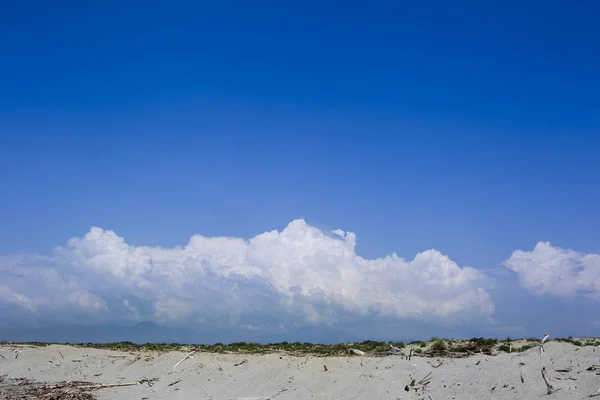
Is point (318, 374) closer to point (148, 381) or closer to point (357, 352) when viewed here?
point (357, 352)

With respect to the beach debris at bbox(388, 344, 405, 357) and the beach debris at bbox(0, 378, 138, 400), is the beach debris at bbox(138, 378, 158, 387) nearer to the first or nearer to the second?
the beach debris at bbox(0, 378, 138, 400)

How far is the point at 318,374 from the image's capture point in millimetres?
30781

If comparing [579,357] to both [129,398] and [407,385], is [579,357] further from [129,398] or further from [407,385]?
[129,398]

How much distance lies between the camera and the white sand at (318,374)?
973 inches

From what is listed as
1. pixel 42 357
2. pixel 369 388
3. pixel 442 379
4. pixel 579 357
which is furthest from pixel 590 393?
pixel 42 357

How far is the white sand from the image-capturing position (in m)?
24.7

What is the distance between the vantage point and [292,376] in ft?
103

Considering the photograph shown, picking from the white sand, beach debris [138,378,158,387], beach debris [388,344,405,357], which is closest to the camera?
the white sand

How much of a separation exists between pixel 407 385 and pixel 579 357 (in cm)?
882

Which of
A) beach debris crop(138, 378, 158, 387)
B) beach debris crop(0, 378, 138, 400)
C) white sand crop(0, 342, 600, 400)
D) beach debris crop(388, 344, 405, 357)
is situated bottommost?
beach debris crop(0, 378, 138, 400)

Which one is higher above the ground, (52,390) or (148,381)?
(148,381)

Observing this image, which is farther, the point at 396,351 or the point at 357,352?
the point at 357,352

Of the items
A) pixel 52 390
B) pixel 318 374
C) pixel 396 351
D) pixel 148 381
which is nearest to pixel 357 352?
pixel 396 351

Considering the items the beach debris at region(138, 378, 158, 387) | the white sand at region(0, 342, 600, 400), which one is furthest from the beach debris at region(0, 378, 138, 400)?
the white sand at region(0, 342, 600, 400)
